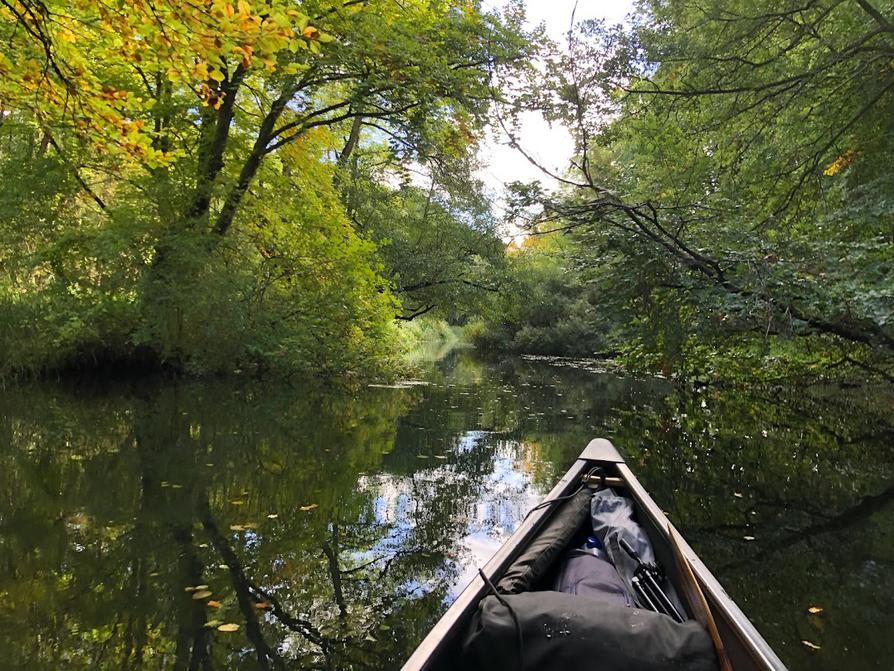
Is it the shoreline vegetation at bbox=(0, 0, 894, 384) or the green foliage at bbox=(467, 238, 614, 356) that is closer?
the shoreline vegetation at bbox=(0, 0, 894, 384)

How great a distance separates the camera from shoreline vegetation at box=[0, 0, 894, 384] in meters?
5.54

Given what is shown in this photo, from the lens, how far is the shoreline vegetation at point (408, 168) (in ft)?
18.2

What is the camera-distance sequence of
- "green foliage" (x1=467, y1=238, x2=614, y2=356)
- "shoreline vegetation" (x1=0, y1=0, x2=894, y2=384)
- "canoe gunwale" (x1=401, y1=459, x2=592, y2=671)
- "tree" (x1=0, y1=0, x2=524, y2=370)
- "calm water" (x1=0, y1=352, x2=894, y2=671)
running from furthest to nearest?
"green foliage" (x1=467, y1=238, x2=614, y2=356), "tree" (x1=0, y1=0, x2=524, y2=370), "shoreline vegetation" (x1=0, y1=0, x2=894, y2=384), "calm water" (x1=0, y1=352, x2=894, y2=671), "canoe gunwale" (x1=401, y1=459, x2=592, y2=671)

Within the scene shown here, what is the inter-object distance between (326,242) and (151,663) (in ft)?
29.8

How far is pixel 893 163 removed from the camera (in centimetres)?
665

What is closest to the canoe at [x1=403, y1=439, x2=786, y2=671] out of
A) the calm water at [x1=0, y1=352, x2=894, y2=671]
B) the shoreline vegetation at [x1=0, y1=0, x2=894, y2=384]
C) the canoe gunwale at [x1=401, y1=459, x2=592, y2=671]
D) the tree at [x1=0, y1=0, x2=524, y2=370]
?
the canoe gunwale at [x1=401, y1=459, x2=592, y2=671]

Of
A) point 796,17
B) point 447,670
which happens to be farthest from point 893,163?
point 447,670

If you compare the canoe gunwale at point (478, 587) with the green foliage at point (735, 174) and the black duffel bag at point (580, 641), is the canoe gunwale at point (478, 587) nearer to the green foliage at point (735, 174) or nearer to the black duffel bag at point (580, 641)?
the black duffel bag at point (580, 641)

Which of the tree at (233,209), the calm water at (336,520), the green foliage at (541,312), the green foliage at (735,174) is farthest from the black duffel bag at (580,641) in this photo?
the green foliage at (541,312)

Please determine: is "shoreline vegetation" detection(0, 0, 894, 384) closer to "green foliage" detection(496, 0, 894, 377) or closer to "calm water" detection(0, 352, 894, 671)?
"green foliage" detection(496, 0, 894, 377)

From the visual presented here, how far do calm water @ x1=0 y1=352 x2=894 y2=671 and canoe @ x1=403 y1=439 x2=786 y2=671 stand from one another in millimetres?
687

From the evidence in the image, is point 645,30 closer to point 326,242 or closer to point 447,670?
point 326,242

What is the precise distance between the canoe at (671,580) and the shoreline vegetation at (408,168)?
10.8 feet

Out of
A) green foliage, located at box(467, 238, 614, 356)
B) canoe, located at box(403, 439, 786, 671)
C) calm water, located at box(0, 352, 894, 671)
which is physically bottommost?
calm water, located at box(0, 352, 894, 671)
